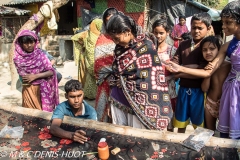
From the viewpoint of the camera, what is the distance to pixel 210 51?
2.02m

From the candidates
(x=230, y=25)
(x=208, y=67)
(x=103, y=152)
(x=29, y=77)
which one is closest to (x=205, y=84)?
(x=208, y=67)

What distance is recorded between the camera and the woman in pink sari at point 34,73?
279cm

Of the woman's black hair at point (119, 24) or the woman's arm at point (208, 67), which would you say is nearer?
the woman's black hair at point (119, 24)

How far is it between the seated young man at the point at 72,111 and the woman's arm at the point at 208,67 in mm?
883

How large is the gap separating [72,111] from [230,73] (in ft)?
4.99

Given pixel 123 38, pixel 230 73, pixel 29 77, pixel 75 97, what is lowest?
pixel 75 97

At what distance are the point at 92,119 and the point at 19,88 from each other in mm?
4432

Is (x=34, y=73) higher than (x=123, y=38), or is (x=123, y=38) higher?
(x=123, y=38)

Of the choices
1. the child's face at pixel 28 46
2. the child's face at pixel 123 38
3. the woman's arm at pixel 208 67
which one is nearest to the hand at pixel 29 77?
the child's face at pixel 28 46

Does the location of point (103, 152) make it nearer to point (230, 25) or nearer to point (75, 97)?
point (75, 97)

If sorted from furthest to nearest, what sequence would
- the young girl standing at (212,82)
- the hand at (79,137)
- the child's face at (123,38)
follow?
the young girl standing at (212,82) < the hand at (79,137) < the child's face at (123,38)

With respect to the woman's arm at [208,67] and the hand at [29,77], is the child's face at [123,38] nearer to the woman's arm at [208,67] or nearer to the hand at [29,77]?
the woman's arm at [208,67]

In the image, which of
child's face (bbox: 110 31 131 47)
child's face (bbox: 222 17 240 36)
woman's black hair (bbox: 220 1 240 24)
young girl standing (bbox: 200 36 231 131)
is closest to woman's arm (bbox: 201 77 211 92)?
young girl standing (bbox: 200 36 231 131)

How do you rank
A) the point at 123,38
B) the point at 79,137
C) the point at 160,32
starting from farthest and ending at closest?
1. the point at 160,32
2. the point at 79,137
3. the point at 123,38
